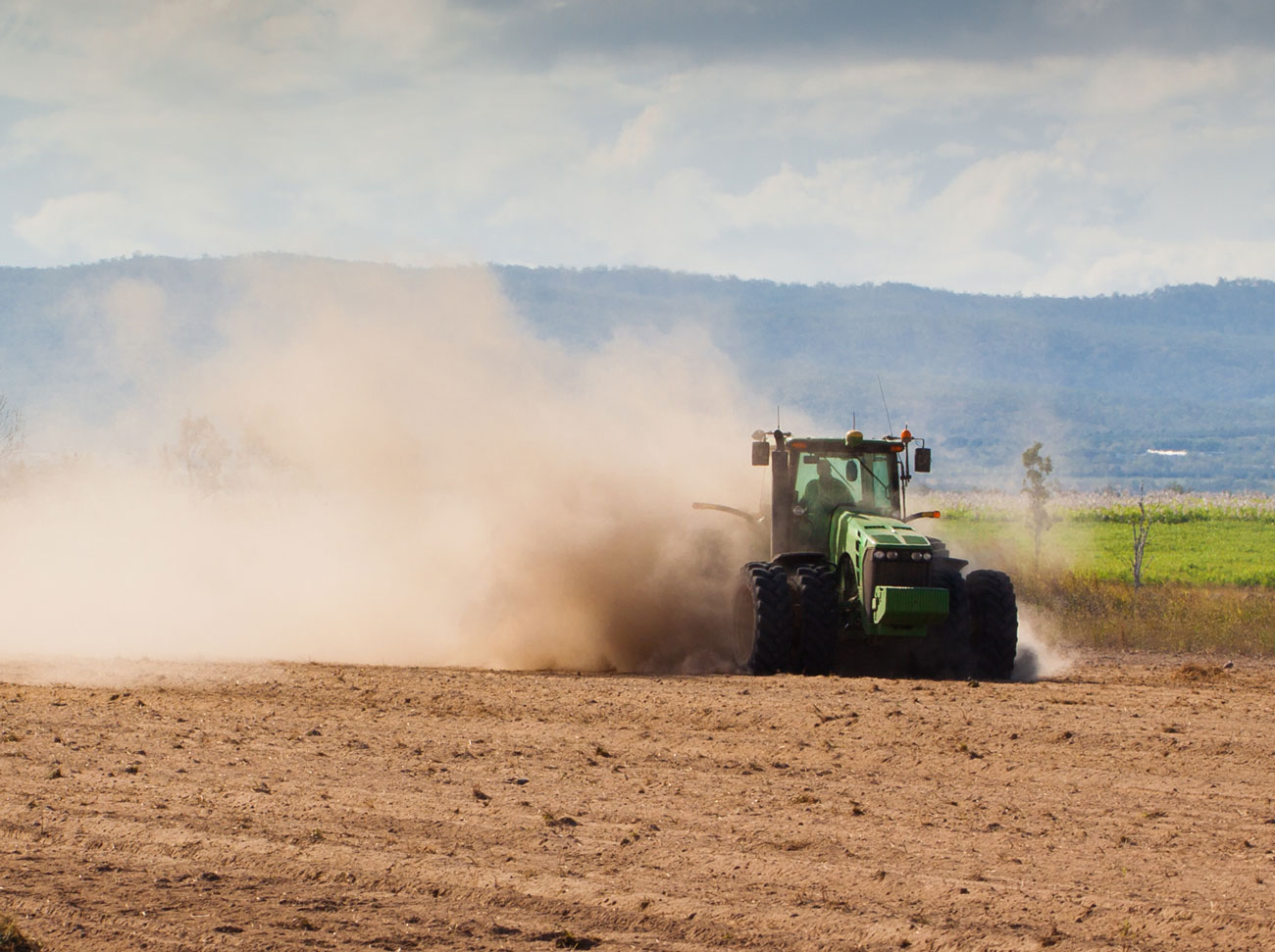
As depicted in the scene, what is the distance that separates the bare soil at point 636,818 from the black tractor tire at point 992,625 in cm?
175

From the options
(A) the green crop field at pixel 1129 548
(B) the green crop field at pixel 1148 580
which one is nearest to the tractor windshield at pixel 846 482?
(B) the green crop field at pixel 1148 580

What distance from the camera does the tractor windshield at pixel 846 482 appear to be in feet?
56.7

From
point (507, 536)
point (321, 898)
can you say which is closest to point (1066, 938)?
point (321, 898)

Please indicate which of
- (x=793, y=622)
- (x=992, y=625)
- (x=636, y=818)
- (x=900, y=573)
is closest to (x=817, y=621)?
(x=793, y=622)

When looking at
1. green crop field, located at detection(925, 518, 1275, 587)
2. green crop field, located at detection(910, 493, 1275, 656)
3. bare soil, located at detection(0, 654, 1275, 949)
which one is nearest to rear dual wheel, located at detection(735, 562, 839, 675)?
bare soil, located at detection(0, 654, 1275, 949)

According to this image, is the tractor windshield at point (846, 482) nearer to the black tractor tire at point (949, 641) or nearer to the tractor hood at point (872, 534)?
the tractor hood at point (872, 534)

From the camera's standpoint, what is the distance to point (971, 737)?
11812 millimetres

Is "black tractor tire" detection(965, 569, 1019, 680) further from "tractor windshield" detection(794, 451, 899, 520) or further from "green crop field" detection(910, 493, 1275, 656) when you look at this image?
"green crop field" detection(910, 493, 1275, 656)

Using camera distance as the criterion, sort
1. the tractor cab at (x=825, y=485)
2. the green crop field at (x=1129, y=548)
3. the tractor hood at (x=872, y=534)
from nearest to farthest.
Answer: the tractor hood at (x=872, y=534), the tractor cab at (x=825, y=485), the green crop field at (x=1129, y=548)

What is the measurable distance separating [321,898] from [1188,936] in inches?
181

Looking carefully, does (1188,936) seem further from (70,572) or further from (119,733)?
(70,572)

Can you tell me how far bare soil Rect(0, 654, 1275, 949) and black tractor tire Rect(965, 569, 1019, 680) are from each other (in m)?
1.75

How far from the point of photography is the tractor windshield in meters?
17.3

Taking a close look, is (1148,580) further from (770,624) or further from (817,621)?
(770,624)
